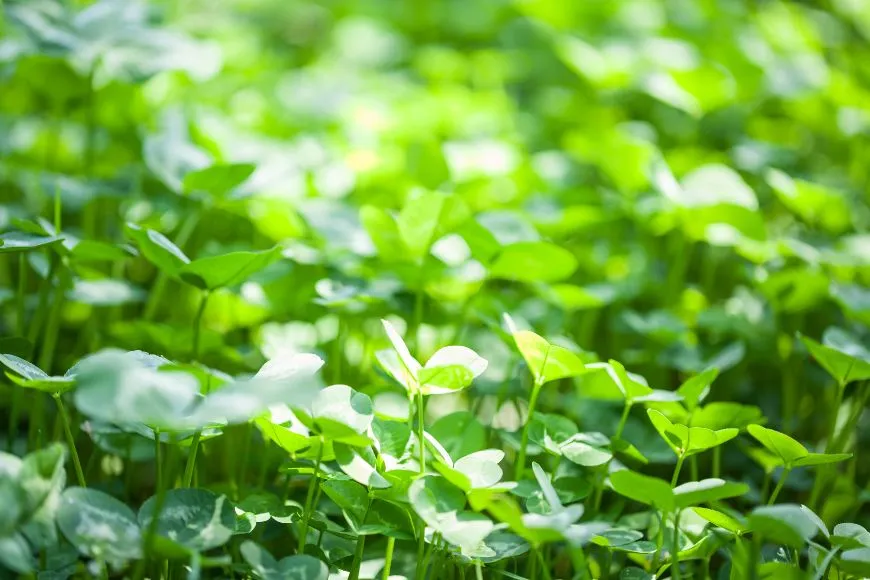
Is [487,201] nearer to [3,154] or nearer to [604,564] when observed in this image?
[604,564]

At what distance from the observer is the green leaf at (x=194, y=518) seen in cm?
64

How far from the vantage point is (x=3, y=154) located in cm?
130

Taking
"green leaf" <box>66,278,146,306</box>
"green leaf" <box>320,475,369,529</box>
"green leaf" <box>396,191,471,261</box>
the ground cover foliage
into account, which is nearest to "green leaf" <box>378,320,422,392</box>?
the ground cover foliage

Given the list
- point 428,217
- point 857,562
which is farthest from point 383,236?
point 857,562

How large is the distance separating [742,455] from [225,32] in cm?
167

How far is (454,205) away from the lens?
921mm

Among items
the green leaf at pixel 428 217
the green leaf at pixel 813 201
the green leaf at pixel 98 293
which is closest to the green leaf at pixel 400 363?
the green leaf at pixel 428 217

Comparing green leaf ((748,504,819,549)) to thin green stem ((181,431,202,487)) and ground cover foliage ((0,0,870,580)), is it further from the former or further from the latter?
thin green stem ((181,431,202,487))

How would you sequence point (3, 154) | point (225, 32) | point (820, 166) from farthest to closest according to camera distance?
point (225, 32)
point (820, 166)
point (3, 154)

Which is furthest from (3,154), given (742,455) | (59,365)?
(742,455)

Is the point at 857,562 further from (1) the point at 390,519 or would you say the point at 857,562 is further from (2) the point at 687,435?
(1) the point at 390,519

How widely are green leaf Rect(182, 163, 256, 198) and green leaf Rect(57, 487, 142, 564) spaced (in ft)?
1.47

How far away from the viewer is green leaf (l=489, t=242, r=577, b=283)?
0.93 meters

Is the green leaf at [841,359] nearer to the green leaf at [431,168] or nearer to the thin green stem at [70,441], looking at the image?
the green leaf at [431,168]
